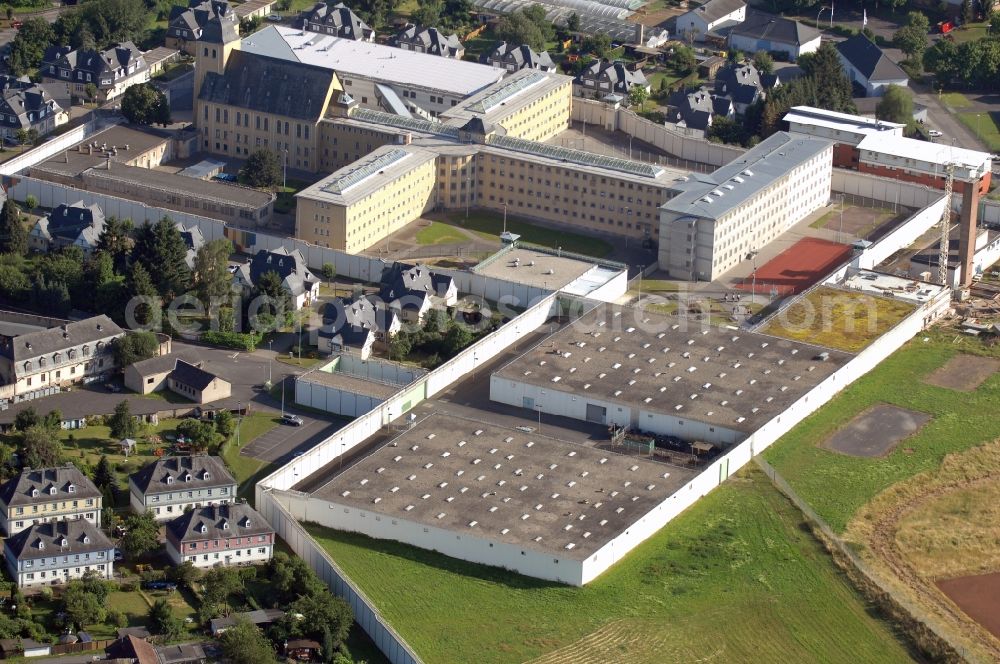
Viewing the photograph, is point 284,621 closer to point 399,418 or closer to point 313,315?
point 399,418

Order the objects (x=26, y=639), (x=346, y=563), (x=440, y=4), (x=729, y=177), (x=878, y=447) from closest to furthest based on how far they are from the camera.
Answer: (x=26, y=639), (x=346, y=563), (x=878, y=447), (x=729, y=177), (x=440, y=4)

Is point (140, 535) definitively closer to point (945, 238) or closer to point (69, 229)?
point (69, 229)

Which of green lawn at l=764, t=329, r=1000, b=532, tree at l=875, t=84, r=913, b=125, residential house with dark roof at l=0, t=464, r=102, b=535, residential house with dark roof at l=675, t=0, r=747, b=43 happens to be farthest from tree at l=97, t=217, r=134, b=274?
residential house with dark roof at l=675, t=0, r=747, b=43

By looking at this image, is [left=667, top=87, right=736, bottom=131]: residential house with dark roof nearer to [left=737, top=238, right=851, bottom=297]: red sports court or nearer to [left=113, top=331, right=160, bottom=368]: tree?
[left=737, top=238, right=851, bottom=297]: red sports court

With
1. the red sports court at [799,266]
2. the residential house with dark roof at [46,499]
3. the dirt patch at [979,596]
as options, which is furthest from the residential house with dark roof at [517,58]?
the dirt patch at [979,596]

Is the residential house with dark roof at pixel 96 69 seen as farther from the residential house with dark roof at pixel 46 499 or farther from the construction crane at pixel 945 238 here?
the residential house with dark roof at pixel 46 499

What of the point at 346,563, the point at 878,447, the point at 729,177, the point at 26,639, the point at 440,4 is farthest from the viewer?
the point at 440,4

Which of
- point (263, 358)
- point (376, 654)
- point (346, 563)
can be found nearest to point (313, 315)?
point (263, 358)
